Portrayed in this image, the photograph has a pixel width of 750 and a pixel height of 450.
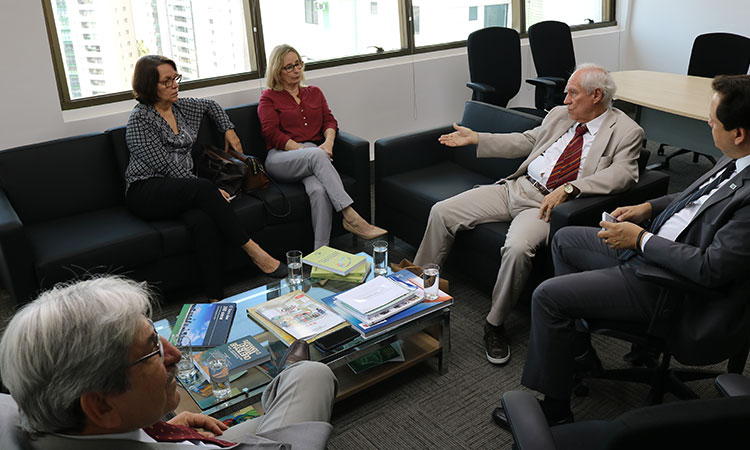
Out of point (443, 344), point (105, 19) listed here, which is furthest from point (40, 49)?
point (443, 344)

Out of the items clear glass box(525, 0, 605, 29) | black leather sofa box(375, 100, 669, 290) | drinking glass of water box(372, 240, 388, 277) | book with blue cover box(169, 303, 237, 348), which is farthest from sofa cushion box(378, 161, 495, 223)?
clear glass box(525, 0, 605, 29)

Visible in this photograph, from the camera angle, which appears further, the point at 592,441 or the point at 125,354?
the point at 592,441

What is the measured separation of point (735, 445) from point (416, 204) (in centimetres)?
253

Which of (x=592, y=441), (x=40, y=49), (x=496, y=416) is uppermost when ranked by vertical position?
(x=40, y=49)

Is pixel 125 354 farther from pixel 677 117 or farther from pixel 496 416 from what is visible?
pixel 677 117

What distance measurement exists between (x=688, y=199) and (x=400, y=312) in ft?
3.88

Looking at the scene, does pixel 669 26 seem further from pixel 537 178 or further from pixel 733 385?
pixel 733 385

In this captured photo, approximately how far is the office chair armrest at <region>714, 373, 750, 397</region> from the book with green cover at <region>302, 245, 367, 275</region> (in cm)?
150

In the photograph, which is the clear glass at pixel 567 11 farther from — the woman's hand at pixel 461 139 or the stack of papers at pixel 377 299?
the stack of papers at pixel 377 299

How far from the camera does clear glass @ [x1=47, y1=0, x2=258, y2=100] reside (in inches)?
151

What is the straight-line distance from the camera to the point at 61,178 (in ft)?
11.0

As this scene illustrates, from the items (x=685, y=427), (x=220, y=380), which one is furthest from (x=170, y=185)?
(x=685, y=427)

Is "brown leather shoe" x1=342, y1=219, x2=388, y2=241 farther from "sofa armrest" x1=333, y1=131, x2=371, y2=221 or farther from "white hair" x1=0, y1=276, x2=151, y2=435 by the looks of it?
"white hair" x1=0, y1=276, x2=151, y2=435

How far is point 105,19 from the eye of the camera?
393 cm
